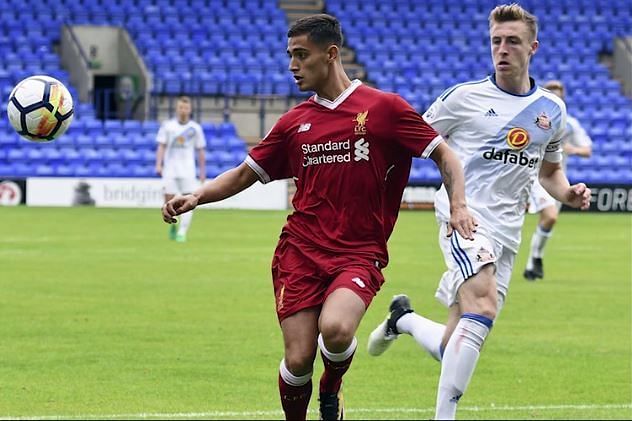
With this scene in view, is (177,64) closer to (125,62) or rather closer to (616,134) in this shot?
(125,62)

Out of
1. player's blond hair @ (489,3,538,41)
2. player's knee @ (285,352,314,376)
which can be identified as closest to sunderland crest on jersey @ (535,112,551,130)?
player's blond hair @ (489,3,538,41)

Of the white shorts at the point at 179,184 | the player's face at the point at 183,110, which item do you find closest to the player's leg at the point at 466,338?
the player's face at the point at 183,110

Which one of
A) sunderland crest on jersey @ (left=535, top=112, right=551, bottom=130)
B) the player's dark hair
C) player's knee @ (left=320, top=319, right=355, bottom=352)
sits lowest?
player's knee @ (left=320, top=319, right=355, bottom=352)

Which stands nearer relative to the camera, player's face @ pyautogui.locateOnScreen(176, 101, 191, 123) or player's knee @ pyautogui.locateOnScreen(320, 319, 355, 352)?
player's knee @ pyautogui.locateOnScreen(320, 319, 355, 352)

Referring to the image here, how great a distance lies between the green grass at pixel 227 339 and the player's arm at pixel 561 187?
4.65 feet

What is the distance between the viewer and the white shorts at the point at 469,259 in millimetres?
→ 7398

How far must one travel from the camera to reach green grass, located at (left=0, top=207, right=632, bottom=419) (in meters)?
8.70

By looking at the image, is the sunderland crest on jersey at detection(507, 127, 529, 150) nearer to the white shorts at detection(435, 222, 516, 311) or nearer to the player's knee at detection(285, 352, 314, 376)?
the white shorts at detection(435, 222, 516, 311)

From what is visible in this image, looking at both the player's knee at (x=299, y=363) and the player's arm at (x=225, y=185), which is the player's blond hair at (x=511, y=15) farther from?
Answer: the player's knee at (x=299, y=363)

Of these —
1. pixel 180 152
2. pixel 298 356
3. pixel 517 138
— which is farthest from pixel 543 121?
pixel 180 152

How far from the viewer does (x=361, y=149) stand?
23.0ft

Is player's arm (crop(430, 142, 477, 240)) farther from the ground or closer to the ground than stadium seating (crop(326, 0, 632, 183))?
farther from the ground

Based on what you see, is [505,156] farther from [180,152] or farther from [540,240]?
[180,152]

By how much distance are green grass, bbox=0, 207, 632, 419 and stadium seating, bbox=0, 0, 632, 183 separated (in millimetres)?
12857
